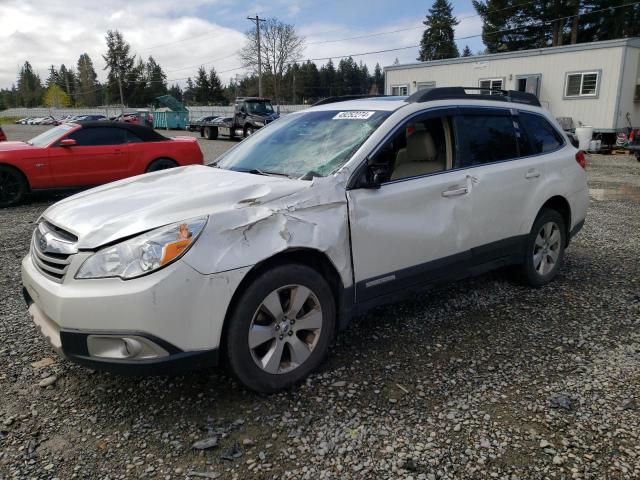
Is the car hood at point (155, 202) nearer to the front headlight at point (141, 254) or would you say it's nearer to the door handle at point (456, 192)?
the front headlight at point (141, 254)

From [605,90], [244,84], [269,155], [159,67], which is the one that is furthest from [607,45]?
[159,67]

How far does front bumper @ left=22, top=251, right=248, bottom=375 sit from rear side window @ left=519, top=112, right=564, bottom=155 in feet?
10.4

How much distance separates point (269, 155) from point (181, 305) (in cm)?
162

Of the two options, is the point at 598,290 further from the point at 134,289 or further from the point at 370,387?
the point at 134,289

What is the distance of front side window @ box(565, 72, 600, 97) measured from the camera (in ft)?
60.5

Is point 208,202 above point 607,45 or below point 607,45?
below

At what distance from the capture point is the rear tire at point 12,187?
8.66m

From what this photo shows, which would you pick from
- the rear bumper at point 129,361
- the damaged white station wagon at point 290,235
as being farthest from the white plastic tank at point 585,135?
the rear bumper at point 129,361

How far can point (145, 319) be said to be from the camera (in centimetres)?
242

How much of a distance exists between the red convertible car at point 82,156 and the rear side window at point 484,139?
731cm

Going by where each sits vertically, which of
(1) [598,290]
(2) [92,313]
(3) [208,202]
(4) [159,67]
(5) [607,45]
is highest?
(4) [159,67]

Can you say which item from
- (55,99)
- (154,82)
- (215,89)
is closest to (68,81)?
(55,99)

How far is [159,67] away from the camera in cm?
10100

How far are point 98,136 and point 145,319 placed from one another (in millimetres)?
8083
